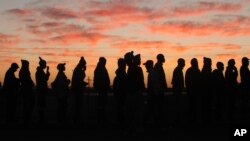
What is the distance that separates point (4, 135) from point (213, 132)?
560cm

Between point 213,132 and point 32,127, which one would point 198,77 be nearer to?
point 213,132

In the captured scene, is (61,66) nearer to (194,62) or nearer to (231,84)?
(194,62)

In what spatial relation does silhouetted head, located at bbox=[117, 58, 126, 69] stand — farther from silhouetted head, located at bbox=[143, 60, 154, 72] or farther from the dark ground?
the dark ground

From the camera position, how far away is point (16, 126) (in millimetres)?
14711

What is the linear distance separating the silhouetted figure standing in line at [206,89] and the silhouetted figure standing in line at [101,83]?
314cm

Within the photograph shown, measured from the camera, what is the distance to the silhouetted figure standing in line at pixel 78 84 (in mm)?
15688

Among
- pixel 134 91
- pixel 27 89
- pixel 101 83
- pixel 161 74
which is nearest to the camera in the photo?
pixel 134 91

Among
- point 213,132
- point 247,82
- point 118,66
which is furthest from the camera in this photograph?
point 247,82

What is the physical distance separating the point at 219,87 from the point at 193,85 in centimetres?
114

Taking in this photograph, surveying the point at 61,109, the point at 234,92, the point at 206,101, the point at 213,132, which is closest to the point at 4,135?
the point at 61,109

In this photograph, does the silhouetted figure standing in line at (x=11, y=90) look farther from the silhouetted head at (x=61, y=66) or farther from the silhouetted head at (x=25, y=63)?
the silhouetted head at (x=61, y=66)

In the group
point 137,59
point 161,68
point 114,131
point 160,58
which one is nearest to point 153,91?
point 161,68

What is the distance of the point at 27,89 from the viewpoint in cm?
1588

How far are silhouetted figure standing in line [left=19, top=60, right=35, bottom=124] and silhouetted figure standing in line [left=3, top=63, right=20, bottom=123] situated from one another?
0.21 m
